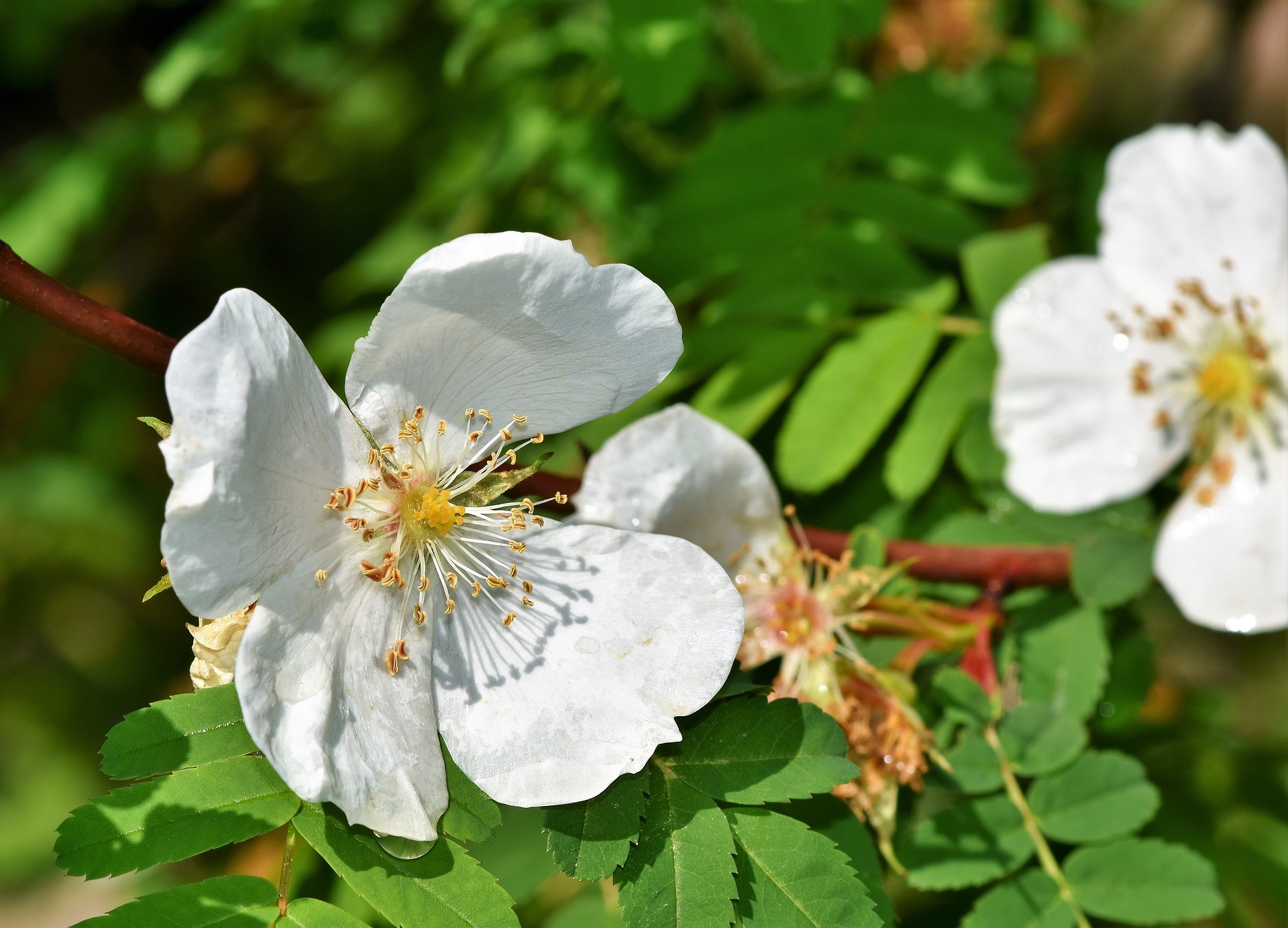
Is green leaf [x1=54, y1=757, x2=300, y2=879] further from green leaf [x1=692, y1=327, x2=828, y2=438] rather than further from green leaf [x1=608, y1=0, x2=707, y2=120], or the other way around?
green leaf [x1=608, y1=0, x2=707, y2=120]

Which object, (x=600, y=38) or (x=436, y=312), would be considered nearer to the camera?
(x=436, y=312)

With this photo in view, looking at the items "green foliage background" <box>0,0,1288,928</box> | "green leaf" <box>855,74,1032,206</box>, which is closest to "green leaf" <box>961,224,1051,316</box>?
"green foliage background" <box>0,0,1288,928</box>

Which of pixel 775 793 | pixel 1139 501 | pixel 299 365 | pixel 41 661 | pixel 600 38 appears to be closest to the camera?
pixel 299 365

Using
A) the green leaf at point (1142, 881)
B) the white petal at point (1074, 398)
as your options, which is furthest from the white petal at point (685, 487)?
the green leaf at point (1142, 881)

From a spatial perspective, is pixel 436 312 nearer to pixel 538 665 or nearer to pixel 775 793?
pixel 538 665

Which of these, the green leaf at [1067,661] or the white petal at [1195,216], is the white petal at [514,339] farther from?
the white petal at [1195,216]

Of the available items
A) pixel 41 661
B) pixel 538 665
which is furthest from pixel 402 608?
pixel 41 661
